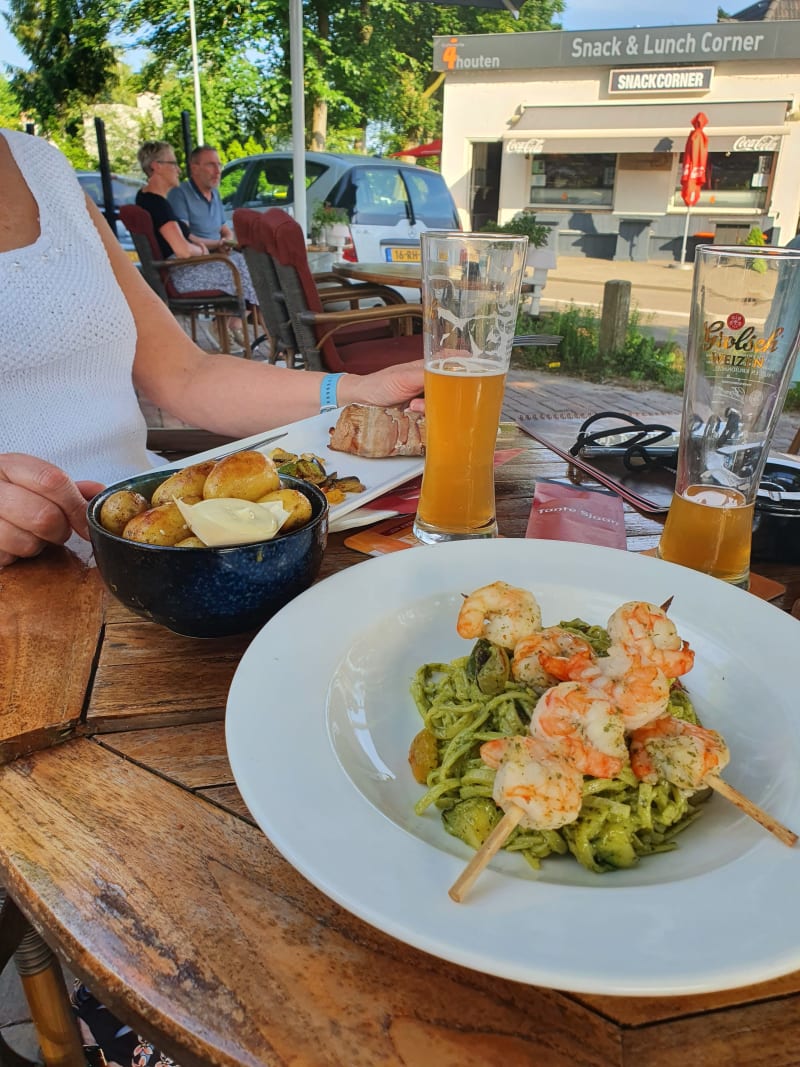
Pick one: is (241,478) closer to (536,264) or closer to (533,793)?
(533,793)

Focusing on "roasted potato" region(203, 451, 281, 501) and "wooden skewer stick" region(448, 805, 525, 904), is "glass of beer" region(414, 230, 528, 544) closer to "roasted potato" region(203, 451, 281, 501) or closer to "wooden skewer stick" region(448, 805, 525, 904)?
"roasted potato" region(203, 451, 281, 501)

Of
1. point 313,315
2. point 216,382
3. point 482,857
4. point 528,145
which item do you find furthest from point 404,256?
point 528,145

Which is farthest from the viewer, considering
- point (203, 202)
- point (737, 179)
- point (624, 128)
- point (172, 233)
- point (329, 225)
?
point (737, 179)

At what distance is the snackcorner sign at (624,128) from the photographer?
13.8 metres

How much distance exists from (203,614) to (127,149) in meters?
18.4

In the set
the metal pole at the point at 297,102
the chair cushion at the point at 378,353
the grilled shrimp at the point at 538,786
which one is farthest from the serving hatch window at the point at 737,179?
the grilled shrimp at the point at 538,786

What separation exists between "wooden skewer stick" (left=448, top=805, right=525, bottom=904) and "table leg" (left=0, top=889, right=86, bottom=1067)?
87 centimetres

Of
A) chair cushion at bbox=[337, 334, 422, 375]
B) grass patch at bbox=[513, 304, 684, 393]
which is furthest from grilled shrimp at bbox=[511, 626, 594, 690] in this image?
grass patch at bbox=[513, 304, 684, 393]

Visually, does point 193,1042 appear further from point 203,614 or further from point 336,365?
point 336,365

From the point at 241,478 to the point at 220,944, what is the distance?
0.50 metres

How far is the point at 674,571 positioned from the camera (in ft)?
2.99

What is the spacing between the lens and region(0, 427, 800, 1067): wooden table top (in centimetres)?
46

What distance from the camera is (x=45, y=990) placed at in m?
1.10

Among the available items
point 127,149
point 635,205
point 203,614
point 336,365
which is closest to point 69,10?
point 127,149
